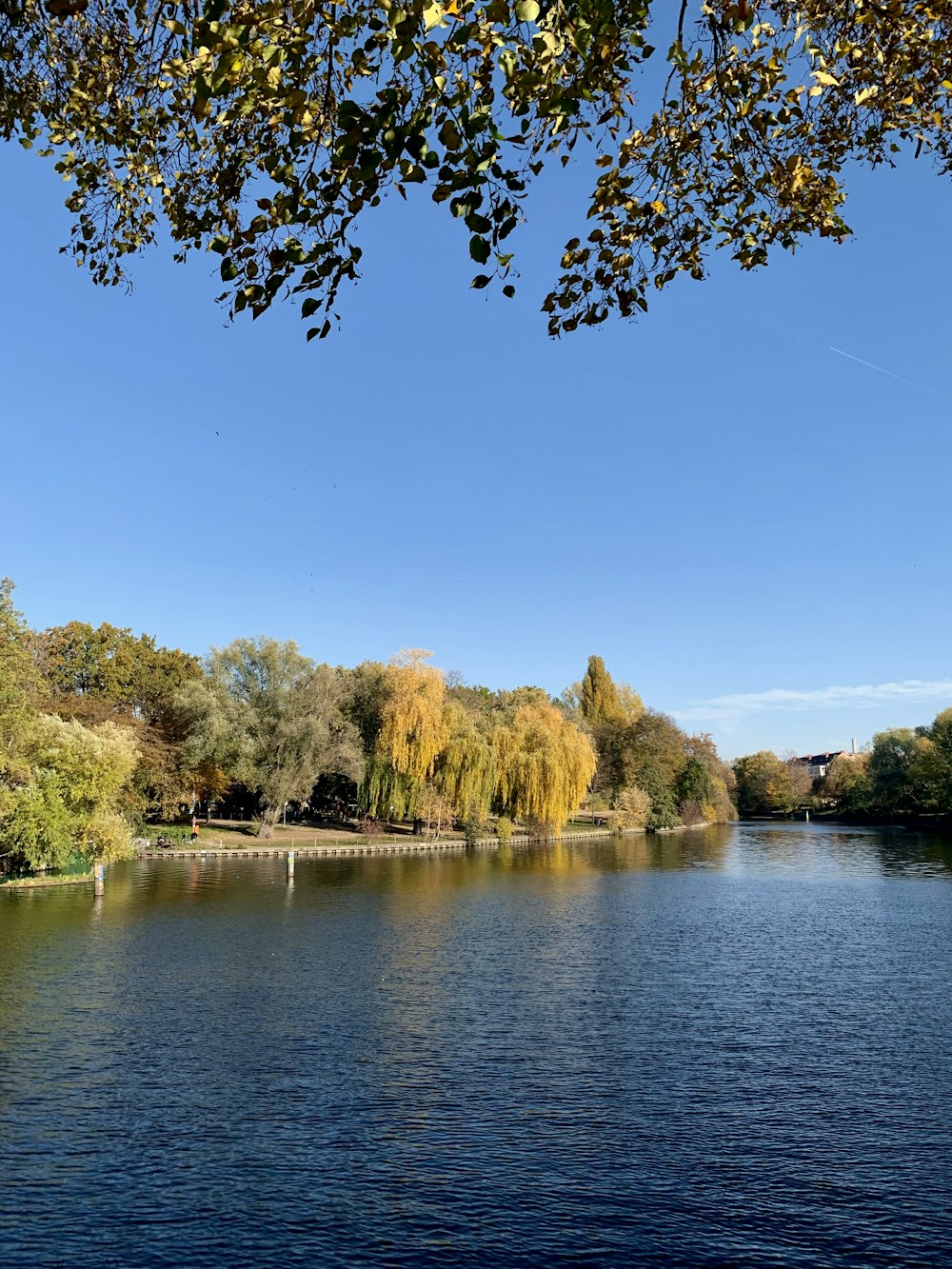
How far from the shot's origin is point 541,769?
55688mm

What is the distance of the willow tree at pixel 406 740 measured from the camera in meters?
51.4

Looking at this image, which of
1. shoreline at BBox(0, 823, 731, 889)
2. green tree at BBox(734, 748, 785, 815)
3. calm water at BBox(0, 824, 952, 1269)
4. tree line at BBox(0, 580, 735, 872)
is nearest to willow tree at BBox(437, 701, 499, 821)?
tree line at BBox(0, 580, 735, 872)

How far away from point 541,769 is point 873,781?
55.5 metres

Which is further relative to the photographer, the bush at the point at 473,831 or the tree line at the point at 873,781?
the tree line at the point at 873,781

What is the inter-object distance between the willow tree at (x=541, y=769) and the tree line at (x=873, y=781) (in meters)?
38.2

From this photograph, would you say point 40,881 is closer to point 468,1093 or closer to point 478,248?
point 468,1093

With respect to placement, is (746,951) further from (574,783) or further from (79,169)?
(574,783)

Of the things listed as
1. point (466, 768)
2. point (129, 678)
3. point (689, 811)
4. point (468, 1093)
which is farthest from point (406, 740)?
point (689, 811)

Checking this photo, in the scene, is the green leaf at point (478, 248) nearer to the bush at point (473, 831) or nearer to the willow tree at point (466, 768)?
the willow tree at point (466, 768)

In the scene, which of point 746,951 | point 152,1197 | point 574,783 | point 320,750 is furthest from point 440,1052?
point 574,783

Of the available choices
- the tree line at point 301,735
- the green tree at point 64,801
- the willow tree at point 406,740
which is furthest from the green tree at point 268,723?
the green tree at point 64,801

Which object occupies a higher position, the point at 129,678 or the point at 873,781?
the point at 129,678

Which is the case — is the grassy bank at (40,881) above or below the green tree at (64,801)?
below

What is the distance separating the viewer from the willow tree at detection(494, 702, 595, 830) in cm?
5531
